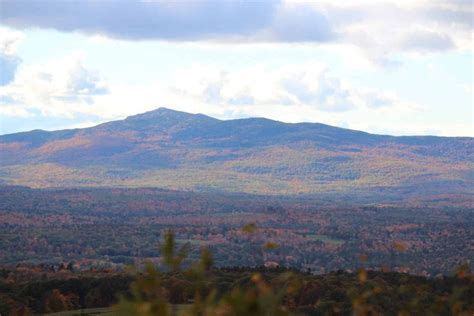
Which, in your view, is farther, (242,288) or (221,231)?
(221,231)

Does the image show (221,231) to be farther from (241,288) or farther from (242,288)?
(241,288)

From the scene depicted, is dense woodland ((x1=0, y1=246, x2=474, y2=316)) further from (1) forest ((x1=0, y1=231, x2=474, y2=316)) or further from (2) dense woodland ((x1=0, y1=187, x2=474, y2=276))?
(2) dense woodland ((x1=0, y1=187, x2=474, y2=276))

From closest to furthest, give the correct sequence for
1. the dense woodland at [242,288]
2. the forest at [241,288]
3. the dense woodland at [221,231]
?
1. the forest at [241,288]
2. the dense woodland at [242,288]
3. the dense woodland at [221,231]

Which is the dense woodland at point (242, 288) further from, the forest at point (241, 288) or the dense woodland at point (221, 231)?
the dense woodland at point (221, 231)

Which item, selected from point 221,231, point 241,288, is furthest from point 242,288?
point 221,231

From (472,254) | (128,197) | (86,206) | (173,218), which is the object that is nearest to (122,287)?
(472,254)

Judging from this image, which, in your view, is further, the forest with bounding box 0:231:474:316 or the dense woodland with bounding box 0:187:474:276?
the dense woodland with bounding box 0:187:474:276

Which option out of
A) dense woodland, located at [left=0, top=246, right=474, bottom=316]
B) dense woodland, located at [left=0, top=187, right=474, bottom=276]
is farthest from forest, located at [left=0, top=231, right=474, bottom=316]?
dense woodland, located at [left=0, top=187, right=474, bottom=276]

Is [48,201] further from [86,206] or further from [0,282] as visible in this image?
[0,282]

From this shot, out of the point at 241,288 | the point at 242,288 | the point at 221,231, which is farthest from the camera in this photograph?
the point at 221,231

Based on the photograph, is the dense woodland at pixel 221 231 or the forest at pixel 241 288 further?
the dense woodland at pixel 221 231

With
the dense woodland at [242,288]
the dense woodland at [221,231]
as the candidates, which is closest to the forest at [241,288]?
the dense woodland at [242,288]

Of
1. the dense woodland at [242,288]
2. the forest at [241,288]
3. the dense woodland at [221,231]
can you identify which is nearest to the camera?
the forest at [241,288]

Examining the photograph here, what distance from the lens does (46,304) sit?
34.2 metres
